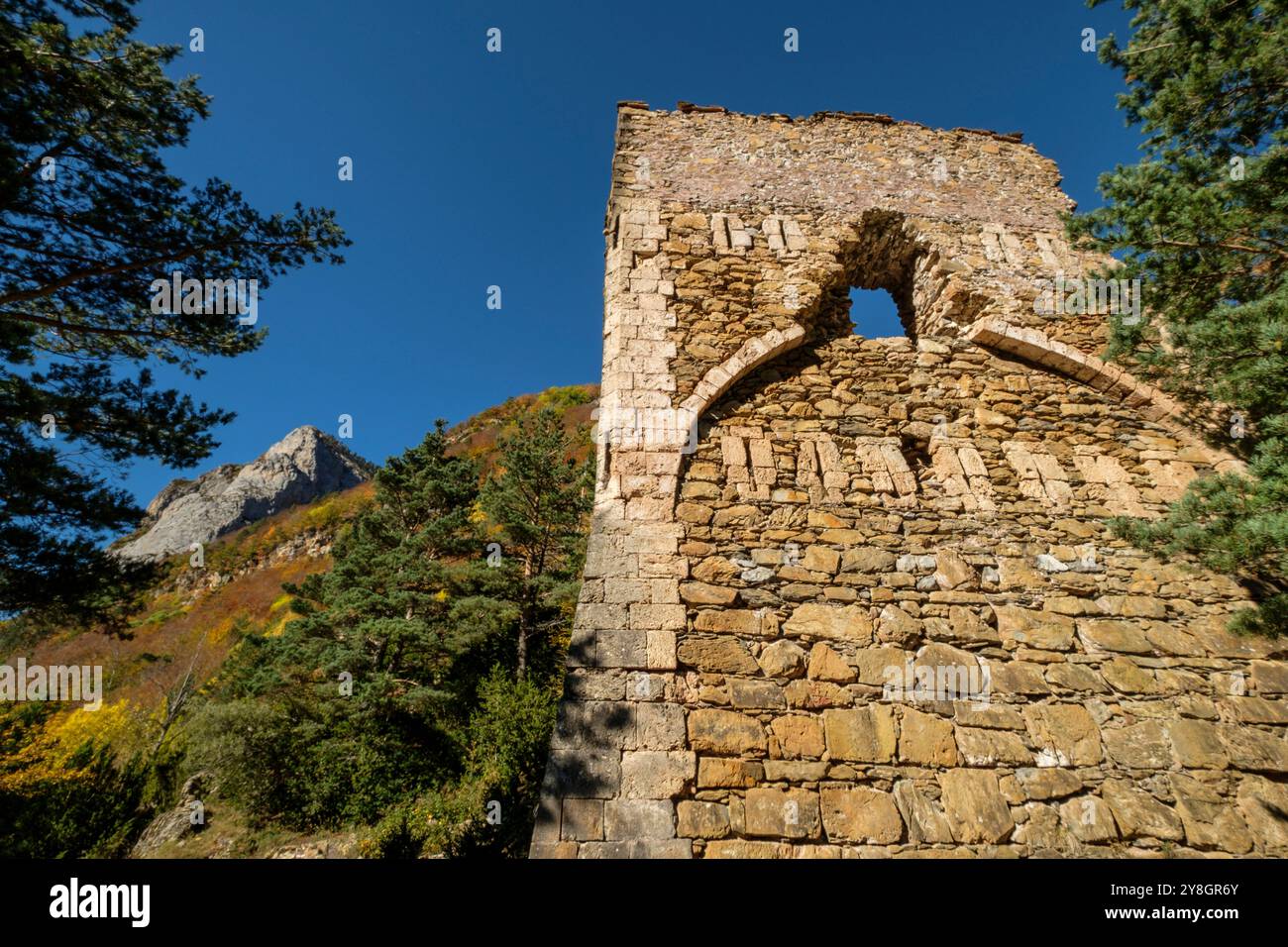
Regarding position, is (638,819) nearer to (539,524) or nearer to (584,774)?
(584,774)

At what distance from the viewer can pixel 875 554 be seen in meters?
4.06

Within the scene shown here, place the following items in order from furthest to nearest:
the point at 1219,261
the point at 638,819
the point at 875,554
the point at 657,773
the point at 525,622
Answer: the point at 525,622
the point at 1219,261
the point at 875,554
the point at 657,773
the point at 638,819

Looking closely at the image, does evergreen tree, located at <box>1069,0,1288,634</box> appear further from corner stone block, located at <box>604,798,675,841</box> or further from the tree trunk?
the tree trunk

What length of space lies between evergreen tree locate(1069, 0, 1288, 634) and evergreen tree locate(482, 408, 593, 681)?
483 inches

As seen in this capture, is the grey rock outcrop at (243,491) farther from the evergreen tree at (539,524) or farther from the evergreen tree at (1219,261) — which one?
the evergreen tree at (1219,261)

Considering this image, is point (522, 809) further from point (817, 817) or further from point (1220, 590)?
point (1220, 590)

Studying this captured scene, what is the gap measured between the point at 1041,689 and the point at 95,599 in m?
9.92

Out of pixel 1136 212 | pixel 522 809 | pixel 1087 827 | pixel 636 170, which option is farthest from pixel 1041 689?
pixel 522 809

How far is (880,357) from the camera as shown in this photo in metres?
5.17

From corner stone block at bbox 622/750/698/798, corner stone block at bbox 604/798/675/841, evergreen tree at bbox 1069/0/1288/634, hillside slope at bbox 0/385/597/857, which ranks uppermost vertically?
evergreen tree at bbox 1069/0/1288/634

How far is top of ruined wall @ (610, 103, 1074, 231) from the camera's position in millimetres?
5750

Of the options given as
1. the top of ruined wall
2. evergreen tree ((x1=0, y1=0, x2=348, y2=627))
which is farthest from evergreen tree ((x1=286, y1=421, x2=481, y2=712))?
the top of ruined wall

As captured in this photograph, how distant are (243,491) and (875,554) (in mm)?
60357

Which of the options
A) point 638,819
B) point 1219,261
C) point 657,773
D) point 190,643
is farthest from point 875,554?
point 190,643
